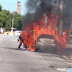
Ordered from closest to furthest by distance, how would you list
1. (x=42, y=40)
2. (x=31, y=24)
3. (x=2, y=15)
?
(x=42, y=40) → (x=31, y=24) → (x=2, y=15)

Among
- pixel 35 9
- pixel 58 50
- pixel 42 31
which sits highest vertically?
pixel 35 9

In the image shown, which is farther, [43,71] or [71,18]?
[71,18]

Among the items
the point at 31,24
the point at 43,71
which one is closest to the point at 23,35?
the point at 31,24

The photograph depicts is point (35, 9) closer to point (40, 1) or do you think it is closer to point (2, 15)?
point (40, 1)

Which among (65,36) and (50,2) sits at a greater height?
(50,2)

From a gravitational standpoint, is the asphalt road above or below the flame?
below

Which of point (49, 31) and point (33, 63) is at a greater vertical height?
point (49, 31)

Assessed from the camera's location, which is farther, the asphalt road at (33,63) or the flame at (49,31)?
the flame at (49,31)

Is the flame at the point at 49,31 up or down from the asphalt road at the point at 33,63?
up

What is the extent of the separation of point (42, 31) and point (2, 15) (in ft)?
255

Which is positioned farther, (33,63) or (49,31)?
(49,31)

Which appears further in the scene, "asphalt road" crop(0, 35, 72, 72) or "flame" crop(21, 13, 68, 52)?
"flame" crop(21, 13, 68, 52)

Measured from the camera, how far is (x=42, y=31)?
66.8 ft

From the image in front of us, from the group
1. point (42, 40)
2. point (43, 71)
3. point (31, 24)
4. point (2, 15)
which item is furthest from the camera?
point (2, 15)
